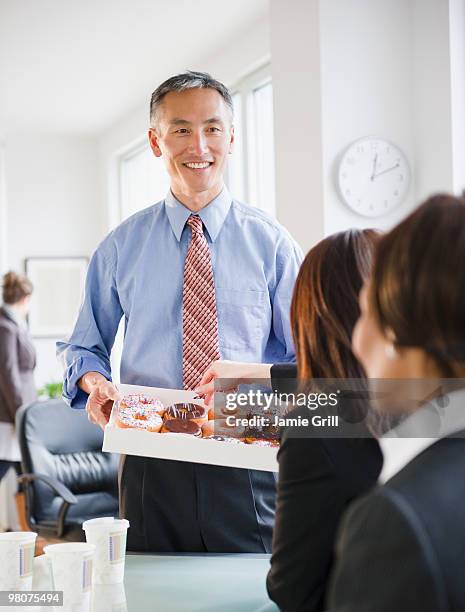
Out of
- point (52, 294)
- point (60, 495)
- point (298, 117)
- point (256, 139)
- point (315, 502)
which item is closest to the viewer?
point (315, 502)

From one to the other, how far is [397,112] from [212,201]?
1.90 metres

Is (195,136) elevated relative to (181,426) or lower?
elevated

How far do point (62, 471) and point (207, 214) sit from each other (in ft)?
8.94

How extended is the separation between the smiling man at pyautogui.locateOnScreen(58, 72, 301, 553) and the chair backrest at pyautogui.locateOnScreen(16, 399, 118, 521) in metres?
2.37

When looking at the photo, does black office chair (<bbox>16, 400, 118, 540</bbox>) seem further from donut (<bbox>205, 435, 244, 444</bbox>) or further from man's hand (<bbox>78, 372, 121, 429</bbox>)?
donut (<bbox>205, 435, 244, 444</bbox>)

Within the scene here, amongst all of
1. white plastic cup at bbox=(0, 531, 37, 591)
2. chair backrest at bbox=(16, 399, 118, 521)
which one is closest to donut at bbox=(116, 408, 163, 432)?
white plastic cup at bbox=(0, 531, 37, 591)

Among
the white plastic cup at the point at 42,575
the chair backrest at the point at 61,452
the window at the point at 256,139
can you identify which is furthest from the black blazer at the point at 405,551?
the window at the point at 256,139

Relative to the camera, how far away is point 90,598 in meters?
1.28

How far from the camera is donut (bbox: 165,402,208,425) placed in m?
1.65

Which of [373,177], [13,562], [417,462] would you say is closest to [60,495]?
[373,177]

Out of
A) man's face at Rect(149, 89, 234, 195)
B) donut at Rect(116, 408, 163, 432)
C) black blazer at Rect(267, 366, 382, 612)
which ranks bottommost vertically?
black blazer at Rect(267, 366, 382, 612)

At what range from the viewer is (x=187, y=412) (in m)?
1.67

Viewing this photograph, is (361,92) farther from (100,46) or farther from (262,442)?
(262,442)

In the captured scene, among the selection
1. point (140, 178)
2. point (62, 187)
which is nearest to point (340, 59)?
point (140, 178)
